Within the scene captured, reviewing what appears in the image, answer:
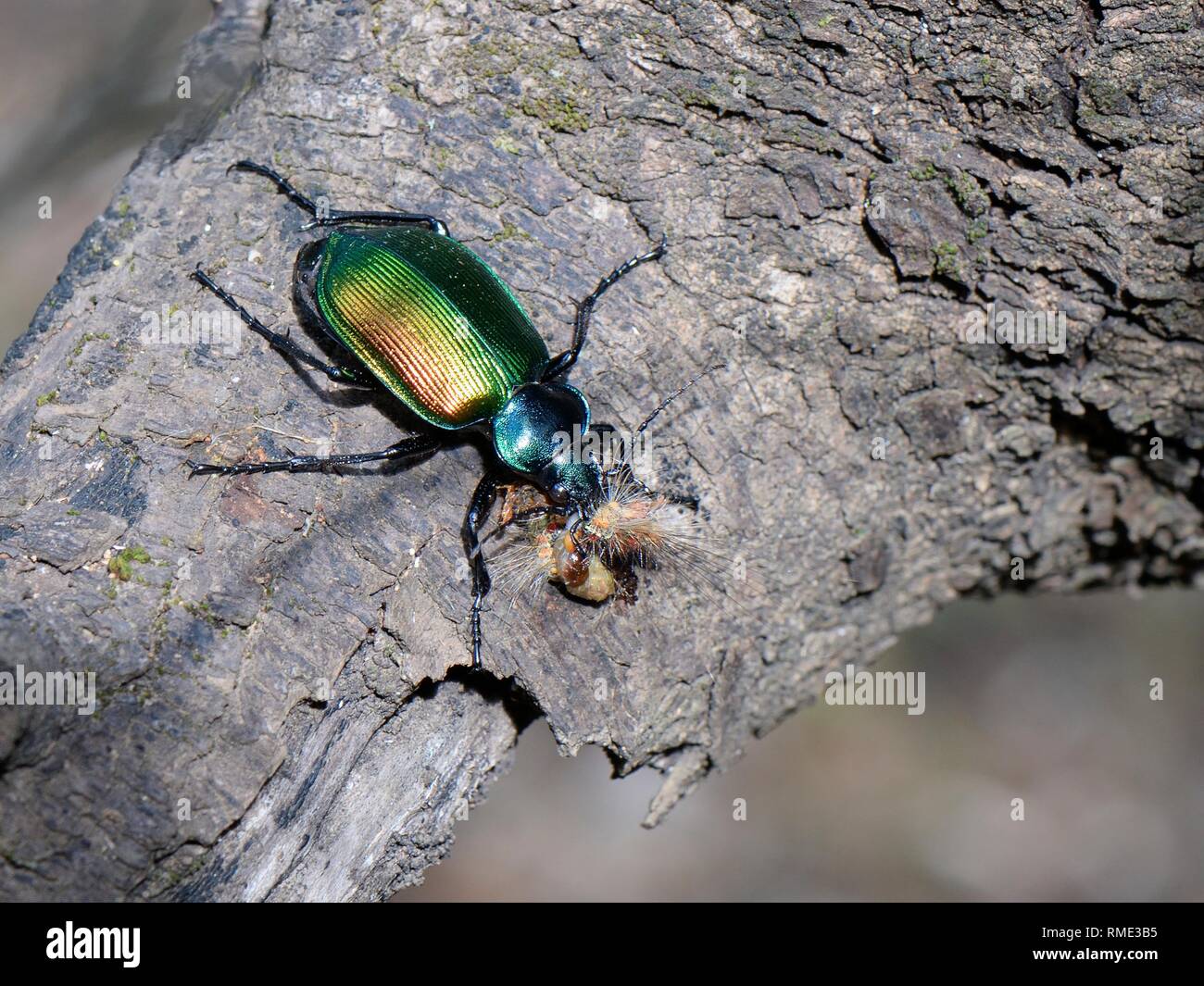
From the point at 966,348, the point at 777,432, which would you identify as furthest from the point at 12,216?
the point at 966,348

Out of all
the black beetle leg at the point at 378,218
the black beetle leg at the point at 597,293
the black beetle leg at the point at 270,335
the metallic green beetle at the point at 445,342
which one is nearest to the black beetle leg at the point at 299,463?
the metallic green beetle at the point at 445,342

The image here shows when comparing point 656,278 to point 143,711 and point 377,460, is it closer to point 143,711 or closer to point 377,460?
point 377,460

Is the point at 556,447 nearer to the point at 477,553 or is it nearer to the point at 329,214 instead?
the point at 477,553

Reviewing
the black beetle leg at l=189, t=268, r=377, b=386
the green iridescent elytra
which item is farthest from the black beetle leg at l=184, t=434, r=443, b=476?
the black beetle leg at l=189, t=268, r=377, b=386

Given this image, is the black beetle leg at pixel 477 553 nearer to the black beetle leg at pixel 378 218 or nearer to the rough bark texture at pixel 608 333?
the rough bark texture at pixel 608 333

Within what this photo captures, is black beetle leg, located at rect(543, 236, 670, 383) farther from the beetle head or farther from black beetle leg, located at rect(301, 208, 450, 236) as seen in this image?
black beetle leg, located at rect(301, 208, 450, 236)

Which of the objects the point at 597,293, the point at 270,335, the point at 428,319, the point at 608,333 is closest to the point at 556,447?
the point at 608,333
